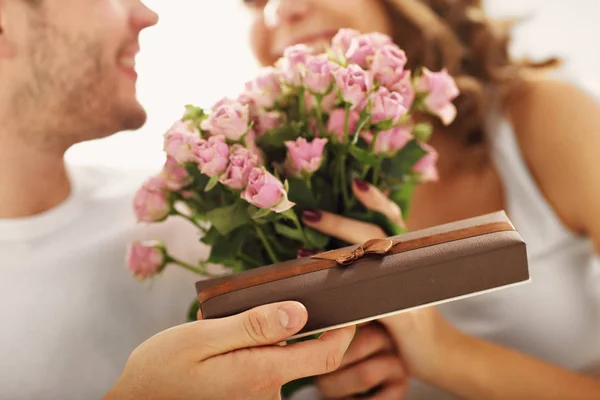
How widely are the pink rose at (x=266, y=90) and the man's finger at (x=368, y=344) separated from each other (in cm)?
34

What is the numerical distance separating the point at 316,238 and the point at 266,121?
0.52 ft

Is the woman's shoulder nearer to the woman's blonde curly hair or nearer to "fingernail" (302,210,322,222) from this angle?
the woman's blonde curly hair

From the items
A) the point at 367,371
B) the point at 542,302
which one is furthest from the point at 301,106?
the point at 542,302

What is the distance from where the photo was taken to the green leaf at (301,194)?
744mm

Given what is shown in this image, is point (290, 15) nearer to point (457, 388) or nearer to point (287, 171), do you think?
point (287, 171)

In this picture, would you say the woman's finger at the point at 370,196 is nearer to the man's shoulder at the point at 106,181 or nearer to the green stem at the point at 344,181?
the green stem at the point at 344,181

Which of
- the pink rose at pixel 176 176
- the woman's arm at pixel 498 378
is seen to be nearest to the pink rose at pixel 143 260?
the pink rose at pixel 176 176

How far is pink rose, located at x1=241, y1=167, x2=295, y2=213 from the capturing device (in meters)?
0.64

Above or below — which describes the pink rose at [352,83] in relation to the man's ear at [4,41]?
below

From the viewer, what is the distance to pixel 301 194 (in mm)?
752

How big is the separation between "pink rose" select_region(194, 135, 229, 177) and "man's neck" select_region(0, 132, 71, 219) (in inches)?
13.7

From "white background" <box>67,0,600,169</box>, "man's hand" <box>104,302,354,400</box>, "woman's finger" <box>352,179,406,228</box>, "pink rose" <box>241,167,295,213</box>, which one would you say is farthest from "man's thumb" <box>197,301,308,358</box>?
"white background" <box>67,0,600,169</box>

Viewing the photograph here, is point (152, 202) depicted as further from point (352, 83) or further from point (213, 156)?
point (352, 83)

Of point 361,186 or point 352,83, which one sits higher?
point 352,83
